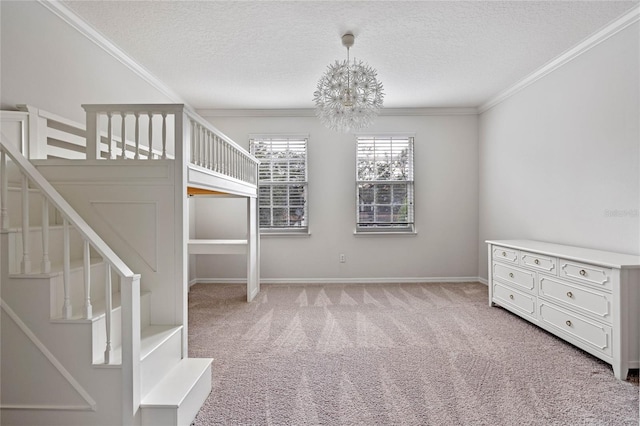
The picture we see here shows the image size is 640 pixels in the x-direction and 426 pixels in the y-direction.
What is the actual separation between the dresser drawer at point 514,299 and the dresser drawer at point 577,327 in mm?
120

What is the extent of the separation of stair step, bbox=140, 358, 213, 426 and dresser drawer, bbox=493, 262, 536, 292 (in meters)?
2.91

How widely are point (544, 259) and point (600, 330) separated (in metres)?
0.73

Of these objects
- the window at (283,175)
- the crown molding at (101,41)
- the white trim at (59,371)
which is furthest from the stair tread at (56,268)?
the window at (283,175)

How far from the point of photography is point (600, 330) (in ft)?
7.77

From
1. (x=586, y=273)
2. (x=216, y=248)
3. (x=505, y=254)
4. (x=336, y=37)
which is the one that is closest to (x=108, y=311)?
(x=216, y=248)

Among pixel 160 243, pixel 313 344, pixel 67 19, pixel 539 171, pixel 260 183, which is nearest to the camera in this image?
pixel 160 243

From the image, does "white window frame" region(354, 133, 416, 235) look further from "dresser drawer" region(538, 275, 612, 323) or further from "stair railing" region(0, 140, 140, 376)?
"stair railing" region(0, 140, 140, 376)

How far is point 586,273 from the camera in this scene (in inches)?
97.9

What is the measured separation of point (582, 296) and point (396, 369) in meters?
1.53

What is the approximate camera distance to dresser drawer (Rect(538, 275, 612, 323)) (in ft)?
7.67

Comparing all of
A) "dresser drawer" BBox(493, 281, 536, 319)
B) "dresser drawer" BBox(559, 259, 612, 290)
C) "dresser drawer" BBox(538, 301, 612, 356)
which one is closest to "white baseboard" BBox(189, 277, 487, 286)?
"dresser drawer" BBox(493, 281, 536, 319)

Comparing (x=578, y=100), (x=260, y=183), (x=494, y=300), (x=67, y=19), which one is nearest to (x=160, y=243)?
(x=67, y=19)

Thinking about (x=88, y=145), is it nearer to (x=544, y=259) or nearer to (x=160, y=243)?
(x=160, y=243)

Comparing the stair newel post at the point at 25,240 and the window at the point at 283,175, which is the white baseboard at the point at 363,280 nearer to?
the window at the point at 283,175
